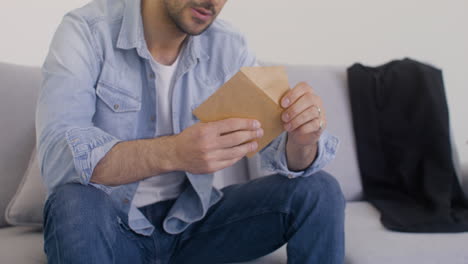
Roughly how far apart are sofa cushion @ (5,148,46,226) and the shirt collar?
48 centimetres

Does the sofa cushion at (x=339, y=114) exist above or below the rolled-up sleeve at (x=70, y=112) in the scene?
below

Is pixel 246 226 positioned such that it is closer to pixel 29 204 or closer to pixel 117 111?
pixel 117 111

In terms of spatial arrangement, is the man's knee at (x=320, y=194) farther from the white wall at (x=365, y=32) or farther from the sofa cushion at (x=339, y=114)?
the white wall at (x=365, y=32)

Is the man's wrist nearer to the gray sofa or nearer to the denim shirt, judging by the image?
the denim shirt

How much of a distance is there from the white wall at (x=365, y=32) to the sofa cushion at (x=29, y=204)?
4.19ft

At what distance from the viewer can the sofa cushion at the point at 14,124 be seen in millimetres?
1312

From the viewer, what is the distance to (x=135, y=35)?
1062 mm

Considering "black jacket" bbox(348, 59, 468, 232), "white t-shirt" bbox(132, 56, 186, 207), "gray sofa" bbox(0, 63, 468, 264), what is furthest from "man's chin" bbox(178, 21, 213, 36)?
"black jacket" bbox(348, 59, 468, 232)

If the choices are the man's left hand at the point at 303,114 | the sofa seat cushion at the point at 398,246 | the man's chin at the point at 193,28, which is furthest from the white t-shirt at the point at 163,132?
the sofa seat cushion at the point at 398,246

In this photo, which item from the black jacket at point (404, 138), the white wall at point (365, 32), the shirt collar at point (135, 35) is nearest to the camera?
the shirt collar at point (135, 35)

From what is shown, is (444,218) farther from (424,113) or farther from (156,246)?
(156,246)

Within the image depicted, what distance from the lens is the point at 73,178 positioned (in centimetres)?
83

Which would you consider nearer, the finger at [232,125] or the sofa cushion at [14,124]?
the finger at [232,125]

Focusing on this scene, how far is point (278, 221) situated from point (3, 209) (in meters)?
0.85
